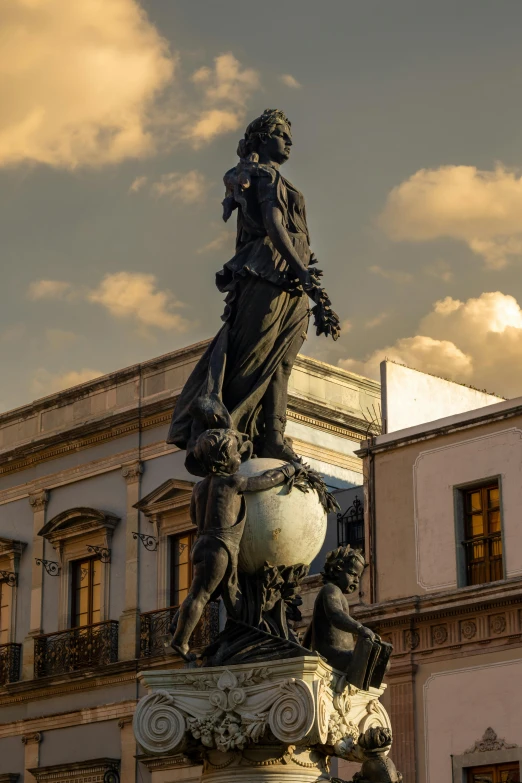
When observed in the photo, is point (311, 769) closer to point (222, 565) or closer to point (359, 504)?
point (222, 565)

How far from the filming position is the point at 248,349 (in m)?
8.46

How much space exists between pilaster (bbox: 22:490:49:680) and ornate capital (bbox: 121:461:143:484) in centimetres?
214

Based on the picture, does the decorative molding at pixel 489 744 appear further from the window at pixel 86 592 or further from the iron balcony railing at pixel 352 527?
the window at pixel 86 592

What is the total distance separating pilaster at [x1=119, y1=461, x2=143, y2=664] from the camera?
28.8 metres

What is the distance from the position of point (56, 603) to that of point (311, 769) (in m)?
23.5

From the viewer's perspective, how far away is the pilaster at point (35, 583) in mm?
30516

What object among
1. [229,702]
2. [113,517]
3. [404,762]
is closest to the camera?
[229,702]

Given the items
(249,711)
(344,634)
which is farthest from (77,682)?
(249,711)

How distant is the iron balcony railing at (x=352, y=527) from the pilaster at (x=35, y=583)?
271 inches

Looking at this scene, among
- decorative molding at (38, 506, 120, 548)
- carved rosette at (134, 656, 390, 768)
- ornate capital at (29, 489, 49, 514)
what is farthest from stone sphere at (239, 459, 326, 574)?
ornate capital at (29, 489, 49, 514)

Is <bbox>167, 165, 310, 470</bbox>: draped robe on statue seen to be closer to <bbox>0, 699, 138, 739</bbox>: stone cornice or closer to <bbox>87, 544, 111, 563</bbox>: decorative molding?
<bbox>0, 699, 138, 739</bbox>: stone cornice

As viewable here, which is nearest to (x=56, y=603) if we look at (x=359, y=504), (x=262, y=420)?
(x=359, y=504)

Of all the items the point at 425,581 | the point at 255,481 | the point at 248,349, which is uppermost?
the point at 425,581

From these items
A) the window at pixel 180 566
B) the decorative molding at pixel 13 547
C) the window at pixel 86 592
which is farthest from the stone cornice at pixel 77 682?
the decorative molding at pixel 13 547
